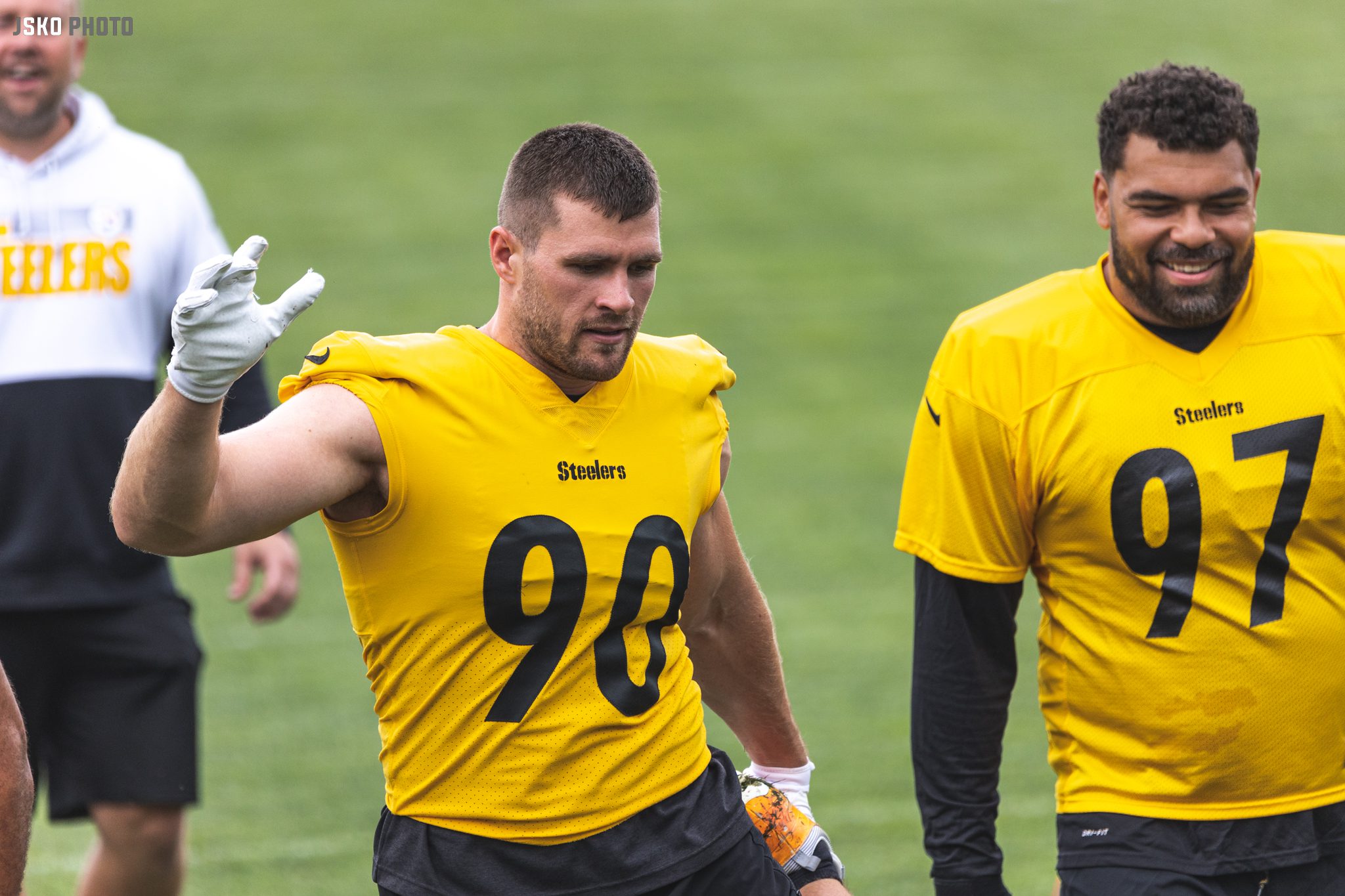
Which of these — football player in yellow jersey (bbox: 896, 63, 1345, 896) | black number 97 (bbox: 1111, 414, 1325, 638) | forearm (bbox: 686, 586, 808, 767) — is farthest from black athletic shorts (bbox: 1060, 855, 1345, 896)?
forearm (bbox: 686, 586, 808, 767)

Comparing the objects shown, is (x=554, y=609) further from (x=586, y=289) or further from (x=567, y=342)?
(x=586, y=289)

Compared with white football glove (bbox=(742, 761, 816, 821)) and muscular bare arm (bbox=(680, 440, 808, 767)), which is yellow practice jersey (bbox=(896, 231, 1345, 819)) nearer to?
muscular bare arm (bbox=(680, 440, 808, 767))

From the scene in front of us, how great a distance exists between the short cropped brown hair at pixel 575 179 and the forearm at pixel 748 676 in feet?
3.45

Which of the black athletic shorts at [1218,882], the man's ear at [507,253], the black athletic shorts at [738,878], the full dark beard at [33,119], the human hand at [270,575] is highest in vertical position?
the full dark beard at [33,119]

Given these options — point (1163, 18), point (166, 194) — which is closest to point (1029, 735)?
point (166, 194)

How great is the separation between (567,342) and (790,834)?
1.31m

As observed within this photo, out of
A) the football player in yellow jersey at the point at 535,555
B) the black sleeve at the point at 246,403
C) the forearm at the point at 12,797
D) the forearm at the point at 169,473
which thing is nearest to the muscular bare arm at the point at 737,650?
the football player in yellow jersey at the point at 535,555

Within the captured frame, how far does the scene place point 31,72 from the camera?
5.10m

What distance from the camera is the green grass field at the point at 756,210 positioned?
7.94 metres

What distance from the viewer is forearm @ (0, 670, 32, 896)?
3.12 metres

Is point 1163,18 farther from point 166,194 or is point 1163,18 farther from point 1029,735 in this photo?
point 166,194

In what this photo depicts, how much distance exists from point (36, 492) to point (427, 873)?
2.08 meters

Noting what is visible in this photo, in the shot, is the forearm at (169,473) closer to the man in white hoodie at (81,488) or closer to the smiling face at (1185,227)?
the smiling face at (1185,227)

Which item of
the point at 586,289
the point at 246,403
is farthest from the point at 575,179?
the point at 246,403
